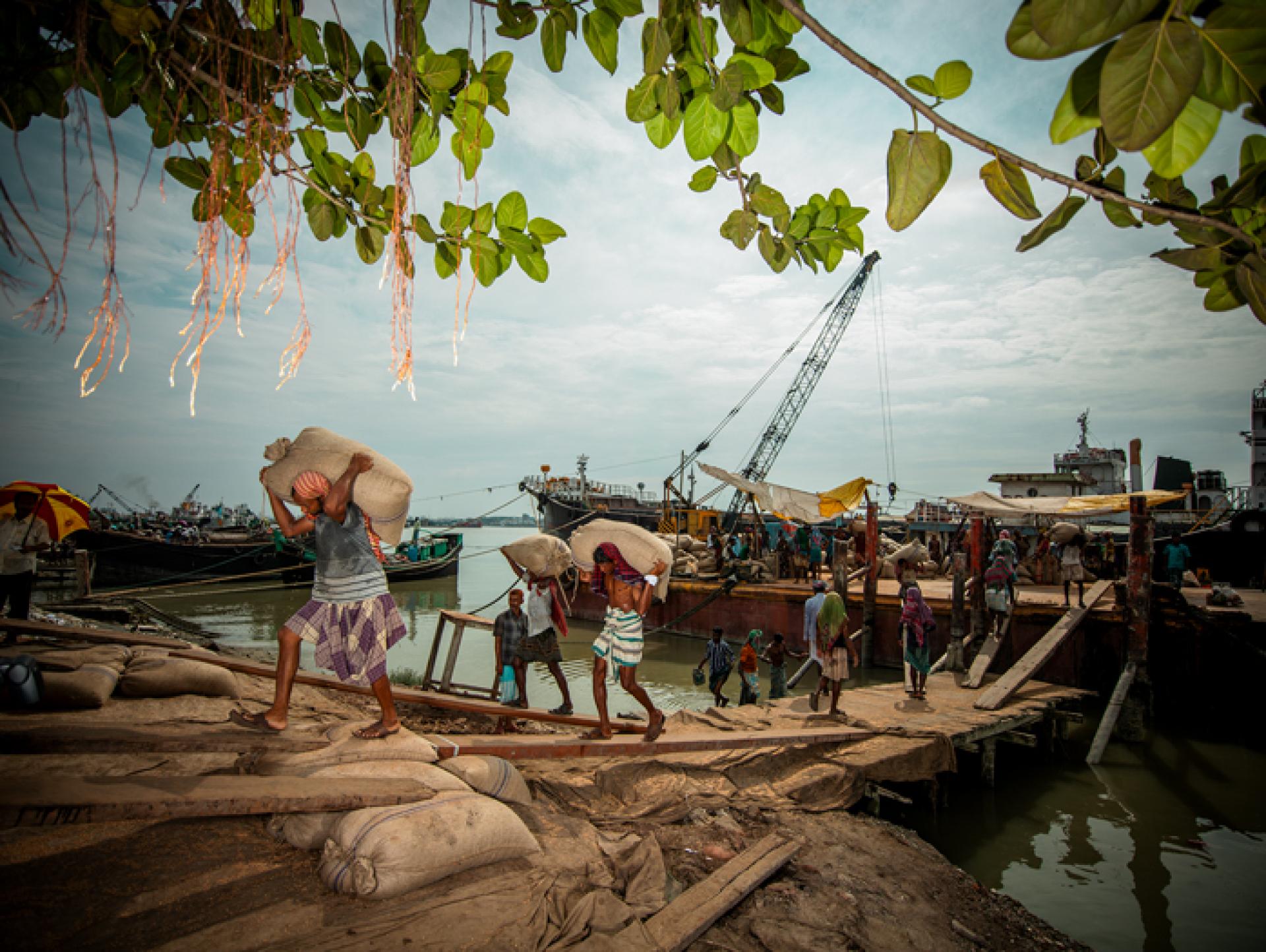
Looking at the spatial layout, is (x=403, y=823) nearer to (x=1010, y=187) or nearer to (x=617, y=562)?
(x=617, y=562)

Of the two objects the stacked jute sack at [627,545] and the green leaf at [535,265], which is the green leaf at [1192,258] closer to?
the green leaf at [535,265]

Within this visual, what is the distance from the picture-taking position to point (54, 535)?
6.30 meters

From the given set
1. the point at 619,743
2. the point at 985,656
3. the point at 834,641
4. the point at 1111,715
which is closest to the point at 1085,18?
the point at 619,743

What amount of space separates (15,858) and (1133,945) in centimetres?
648

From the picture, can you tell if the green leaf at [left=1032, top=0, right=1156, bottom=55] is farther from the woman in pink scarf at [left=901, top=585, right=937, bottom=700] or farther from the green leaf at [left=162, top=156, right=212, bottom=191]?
the woman in pink scarf at [left=901, top=585, right=937, bottom=700]

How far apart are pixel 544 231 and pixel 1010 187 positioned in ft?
3.67

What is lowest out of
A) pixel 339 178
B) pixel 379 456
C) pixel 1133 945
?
pixel 1133 945

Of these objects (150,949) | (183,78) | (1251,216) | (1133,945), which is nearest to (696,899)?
(150,949)

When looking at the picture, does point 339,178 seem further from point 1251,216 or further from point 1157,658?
point 1157,658

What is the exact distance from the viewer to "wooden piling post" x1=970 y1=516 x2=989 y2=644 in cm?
973

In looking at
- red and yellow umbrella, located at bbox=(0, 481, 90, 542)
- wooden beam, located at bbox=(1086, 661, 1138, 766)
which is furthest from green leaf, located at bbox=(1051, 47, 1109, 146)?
wooden beam, located at bbox=(1086, 661, 1138, 766)

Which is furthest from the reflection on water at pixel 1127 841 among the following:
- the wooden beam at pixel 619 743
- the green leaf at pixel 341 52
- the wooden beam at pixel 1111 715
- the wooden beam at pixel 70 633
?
the wooden beam at pixel 70 633

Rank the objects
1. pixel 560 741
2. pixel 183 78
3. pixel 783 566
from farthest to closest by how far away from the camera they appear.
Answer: pixel 783 566 < pixel 560 741 < pixel 183 78

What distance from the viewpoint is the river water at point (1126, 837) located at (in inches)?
176
